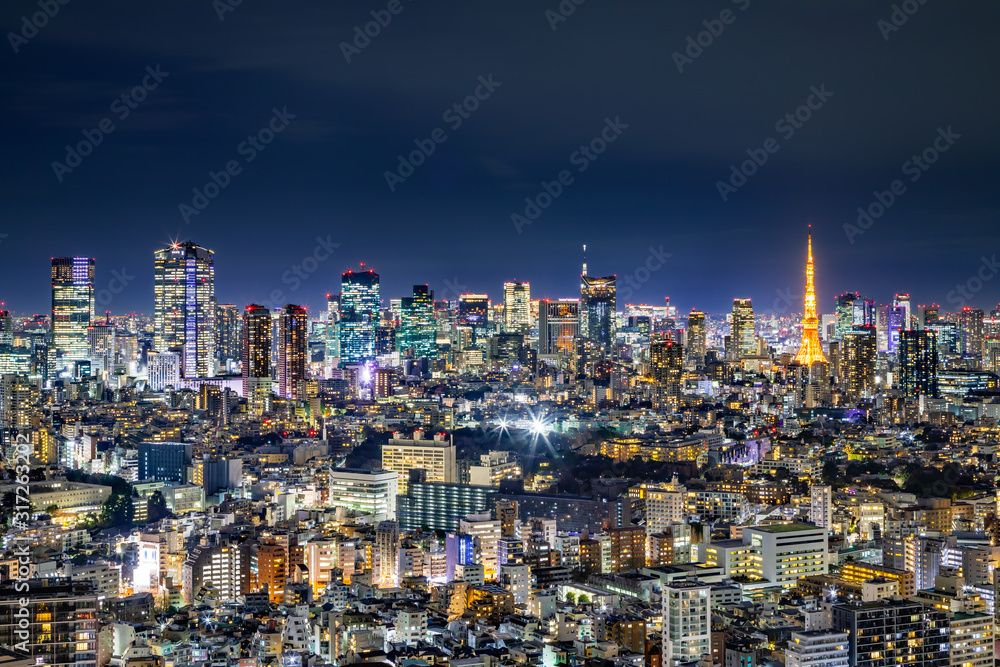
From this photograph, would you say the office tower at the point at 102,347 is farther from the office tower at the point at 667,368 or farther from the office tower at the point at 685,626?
the office tower at the point at 685,626

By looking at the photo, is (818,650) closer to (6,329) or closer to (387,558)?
(387,558)

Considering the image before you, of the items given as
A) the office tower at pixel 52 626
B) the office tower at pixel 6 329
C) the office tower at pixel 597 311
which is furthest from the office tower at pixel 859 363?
the office tower at pixel 52 626

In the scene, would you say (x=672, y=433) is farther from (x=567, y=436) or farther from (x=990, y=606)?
(x=990, y=606)

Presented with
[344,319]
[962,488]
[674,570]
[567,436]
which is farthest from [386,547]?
[344,319]

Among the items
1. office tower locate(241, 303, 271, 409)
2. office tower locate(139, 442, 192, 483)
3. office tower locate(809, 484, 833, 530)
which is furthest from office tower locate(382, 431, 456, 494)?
office tower locate(241, 303, 271, 409)

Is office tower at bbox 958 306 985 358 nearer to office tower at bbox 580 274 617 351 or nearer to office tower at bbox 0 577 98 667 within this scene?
office tower at bbox 580 274 617 351

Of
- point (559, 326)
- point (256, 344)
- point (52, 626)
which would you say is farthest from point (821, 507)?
point (559, 326)
